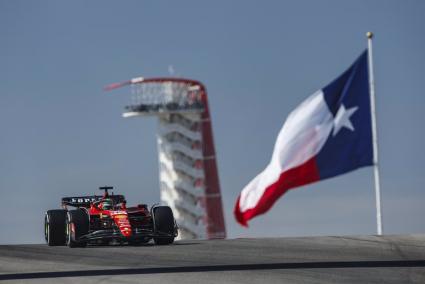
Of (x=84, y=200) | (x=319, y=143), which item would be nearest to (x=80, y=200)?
(x=84, y=200)

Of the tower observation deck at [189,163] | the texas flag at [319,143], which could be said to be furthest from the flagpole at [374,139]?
the tower observation deck at [189,163]

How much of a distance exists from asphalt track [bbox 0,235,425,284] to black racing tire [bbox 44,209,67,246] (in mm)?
501

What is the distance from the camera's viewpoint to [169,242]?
25141mm

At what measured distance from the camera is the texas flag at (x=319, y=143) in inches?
908

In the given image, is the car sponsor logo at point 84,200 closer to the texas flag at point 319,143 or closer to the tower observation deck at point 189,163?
the texas flag at point 319,143

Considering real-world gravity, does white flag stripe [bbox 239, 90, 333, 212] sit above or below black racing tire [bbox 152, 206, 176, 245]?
above

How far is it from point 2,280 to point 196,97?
112 m

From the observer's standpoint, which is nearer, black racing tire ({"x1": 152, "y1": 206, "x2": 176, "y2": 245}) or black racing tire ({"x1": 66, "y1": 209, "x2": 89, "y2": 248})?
black racing tire ({"x1": 66, "y1": 209, "x2": 89, "y2": 248})

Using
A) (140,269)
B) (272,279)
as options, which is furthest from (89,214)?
(272,279)

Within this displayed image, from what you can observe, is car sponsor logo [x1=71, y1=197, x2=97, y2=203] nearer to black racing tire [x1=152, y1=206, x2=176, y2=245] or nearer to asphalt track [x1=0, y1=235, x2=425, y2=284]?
asphalt track [x1=0, y1=235, x2=425, y2=284]

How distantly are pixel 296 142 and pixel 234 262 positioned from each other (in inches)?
207

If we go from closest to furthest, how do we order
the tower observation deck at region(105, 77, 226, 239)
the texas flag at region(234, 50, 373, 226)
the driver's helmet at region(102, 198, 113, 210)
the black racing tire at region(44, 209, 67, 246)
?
the texas flag at region(234, 50, 373, 226)
the black racing tire at region(44, 209, 67, 246)
the driver's helmet at region(102, 198, 113, 210)
the tower observation deck at region(105, 77, 226, 239)

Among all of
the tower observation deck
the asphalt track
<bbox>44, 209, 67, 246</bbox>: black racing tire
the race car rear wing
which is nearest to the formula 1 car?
<bbox>44, 209, 67, 246</bbox>: black racing tire

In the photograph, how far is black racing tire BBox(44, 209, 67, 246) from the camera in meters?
25.2
